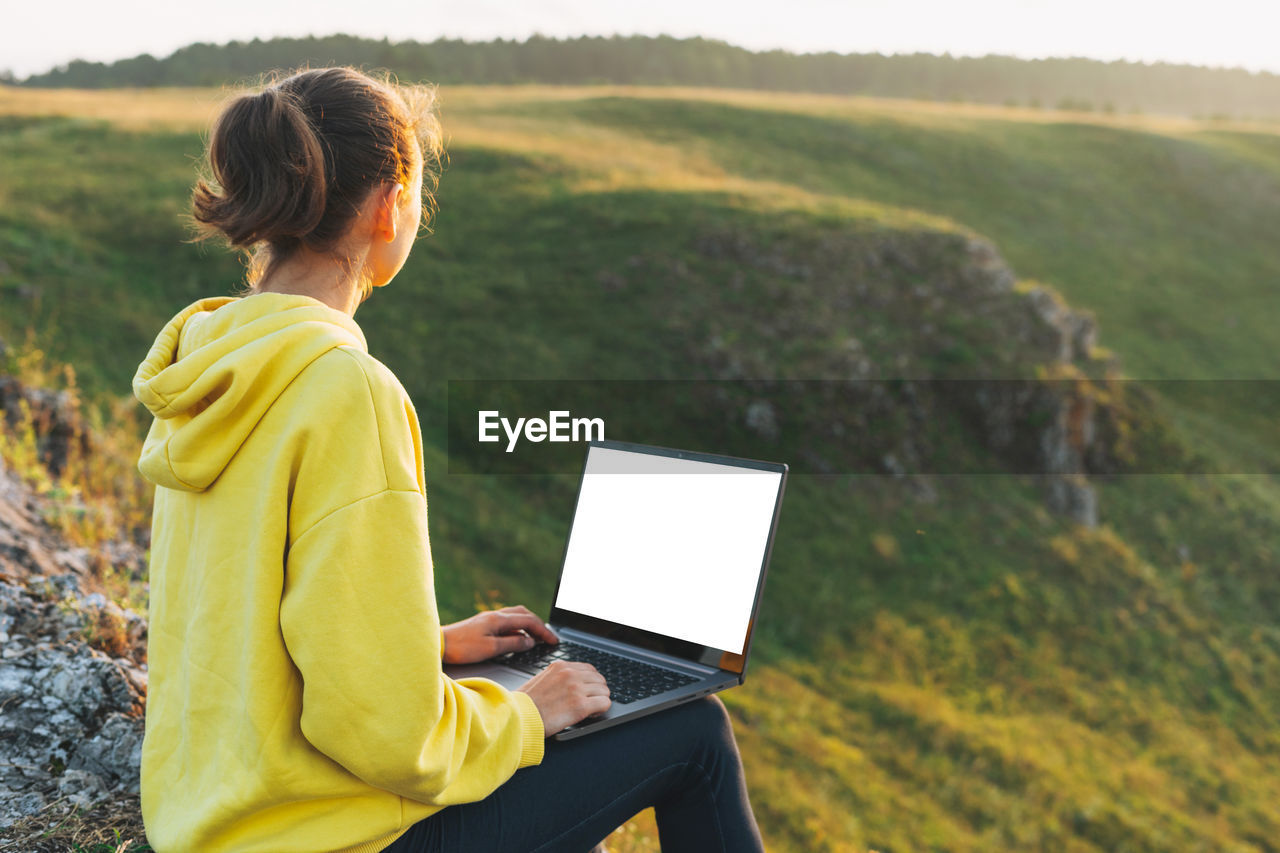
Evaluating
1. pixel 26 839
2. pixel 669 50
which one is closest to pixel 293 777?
pixel 26 839

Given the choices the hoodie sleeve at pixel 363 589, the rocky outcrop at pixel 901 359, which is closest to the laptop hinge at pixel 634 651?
the hoodie sleeve at pixel 363 589

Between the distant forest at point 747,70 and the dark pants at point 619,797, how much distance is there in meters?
68.1

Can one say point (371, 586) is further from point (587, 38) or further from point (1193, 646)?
point (587, 38)

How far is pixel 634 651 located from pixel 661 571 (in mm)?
258

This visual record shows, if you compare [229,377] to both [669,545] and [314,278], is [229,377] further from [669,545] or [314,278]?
[669,545]

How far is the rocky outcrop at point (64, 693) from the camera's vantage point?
2629 millimetres

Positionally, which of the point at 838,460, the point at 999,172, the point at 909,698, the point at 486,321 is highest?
the point at 999,172

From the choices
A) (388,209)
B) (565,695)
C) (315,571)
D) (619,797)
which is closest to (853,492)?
(619,797)

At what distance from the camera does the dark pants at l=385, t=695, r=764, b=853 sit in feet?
6.01

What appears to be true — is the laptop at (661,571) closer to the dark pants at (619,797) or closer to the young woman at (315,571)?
the dark pants at (619,797)

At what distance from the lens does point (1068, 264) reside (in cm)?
2447

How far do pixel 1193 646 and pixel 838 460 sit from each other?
4802mm

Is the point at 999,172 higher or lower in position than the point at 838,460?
higher

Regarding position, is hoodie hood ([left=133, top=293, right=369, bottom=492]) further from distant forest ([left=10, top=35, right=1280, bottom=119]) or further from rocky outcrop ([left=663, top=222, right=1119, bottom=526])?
distant forest ([left=10, top=35, right=1280, bottom=119])
